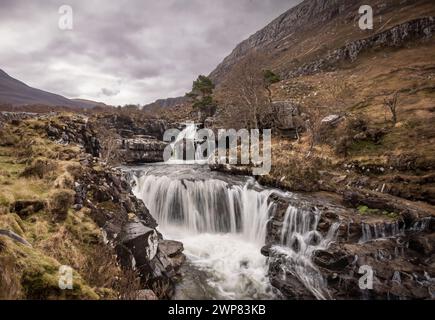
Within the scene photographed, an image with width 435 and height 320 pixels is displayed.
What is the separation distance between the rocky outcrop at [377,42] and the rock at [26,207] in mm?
82227

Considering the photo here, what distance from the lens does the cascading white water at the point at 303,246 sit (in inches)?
469

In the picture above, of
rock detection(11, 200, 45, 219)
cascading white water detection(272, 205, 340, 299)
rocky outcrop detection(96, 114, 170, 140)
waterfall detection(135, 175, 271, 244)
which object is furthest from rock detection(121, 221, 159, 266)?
rocky outcrop detection(96, 114, 170, 140)

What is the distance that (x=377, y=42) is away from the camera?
71.8m

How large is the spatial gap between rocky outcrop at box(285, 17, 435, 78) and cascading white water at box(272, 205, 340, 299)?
7107cm

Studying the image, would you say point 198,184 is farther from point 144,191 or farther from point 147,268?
point 147,268

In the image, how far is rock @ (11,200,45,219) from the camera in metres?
8.92

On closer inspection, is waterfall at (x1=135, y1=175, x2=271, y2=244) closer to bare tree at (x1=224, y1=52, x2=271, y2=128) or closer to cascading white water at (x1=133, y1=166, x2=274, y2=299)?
cascading white water at (x1=133, y1=166, x2=274, y2=299)

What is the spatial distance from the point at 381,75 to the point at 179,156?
43.1 meters

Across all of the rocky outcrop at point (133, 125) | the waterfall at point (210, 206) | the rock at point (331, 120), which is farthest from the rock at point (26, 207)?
the rocky outcrop at point (133, 125)

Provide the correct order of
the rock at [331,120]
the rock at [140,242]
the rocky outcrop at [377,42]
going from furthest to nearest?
1. the rocky outcrop at [377,42]
2. the rock at [331,120]
3. the rock at [140,242]

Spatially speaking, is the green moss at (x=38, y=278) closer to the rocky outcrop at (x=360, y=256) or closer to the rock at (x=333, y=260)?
the rocky outcrop at (x=360, y=256)

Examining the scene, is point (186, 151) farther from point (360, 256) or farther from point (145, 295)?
point (145, 295)
